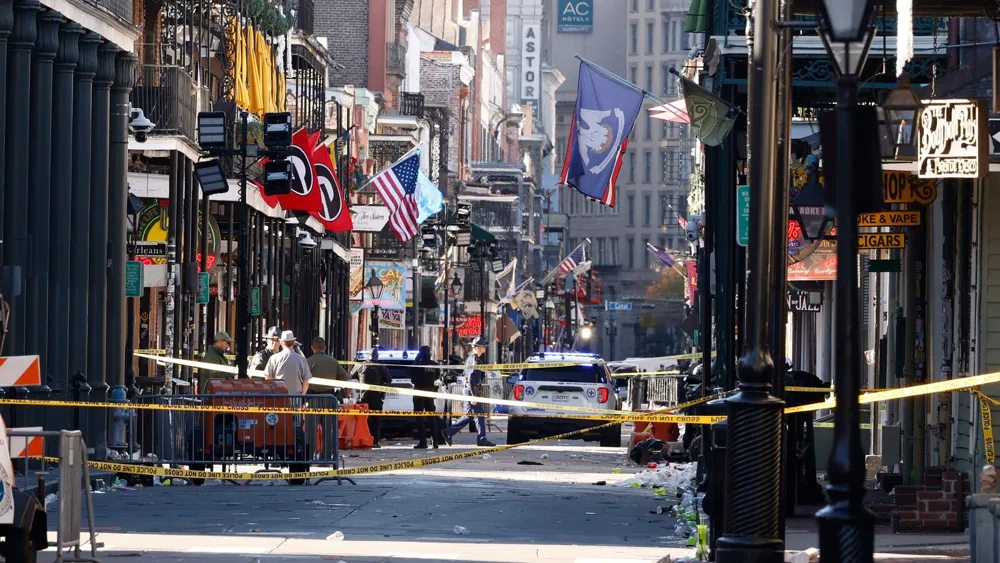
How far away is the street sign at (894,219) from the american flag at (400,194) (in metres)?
27.3

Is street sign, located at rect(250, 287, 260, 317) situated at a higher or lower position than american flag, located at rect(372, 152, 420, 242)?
lower

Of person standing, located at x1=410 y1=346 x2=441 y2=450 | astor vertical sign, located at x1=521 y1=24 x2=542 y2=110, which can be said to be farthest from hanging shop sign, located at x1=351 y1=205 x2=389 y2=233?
astor vertical sign, located at x1=521 y1=24 x2=542 y2=110

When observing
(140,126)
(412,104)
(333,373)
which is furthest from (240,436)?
(412,104)

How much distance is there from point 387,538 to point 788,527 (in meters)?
4.08

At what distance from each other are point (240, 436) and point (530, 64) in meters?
139

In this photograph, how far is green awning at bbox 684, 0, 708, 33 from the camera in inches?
917

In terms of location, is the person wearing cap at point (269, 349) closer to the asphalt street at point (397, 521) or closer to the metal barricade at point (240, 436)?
the asphalt street at point (397, 521)

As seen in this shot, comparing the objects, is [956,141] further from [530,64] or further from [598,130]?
[530,64]

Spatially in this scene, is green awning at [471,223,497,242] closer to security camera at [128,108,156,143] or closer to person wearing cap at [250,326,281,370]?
person wearing cap at [250,326,281,370]

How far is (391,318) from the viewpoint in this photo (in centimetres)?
7875

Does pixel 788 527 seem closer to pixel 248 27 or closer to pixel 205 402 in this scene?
pixel 205 402

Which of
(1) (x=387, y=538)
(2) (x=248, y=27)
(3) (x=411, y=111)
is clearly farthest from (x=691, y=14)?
(3) (x=411, y=111)

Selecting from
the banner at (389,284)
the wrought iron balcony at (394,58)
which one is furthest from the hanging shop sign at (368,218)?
the wrought iron balcony at (394,58)

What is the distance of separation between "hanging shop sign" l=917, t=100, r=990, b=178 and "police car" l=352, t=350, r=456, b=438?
694 inches
